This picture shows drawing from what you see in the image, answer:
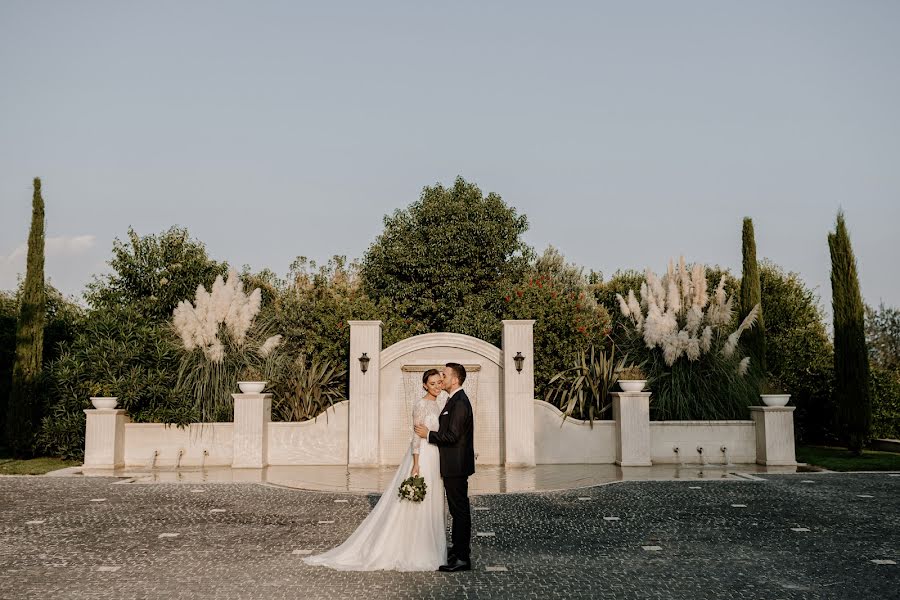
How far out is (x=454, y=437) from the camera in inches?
253

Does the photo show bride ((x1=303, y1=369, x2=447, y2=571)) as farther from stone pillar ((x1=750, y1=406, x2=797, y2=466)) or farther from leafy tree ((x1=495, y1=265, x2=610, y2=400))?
stone pillar ((x1=750, y1=406, x2=797, y2=466))

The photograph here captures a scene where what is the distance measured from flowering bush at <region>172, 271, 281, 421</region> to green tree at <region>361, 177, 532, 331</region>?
8225 mm

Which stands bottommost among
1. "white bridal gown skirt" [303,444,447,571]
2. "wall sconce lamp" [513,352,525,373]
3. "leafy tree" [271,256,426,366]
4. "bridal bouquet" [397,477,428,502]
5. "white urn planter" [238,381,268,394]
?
Result: "white bridal gown skirt" [303,444,447,571]

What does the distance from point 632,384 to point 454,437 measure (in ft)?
28.2

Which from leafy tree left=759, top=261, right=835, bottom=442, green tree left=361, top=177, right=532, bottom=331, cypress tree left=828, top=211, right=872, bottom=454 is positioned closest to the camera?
cypress tree left=828, top=211, right=872, bottom=454

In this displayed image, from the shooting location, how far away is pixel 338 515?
902 centimetres

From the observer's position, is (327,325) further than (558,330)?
Yes

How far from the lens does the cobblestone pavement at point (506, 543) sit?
5.79m

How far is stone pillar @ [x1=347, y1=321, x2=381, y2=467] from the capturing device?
47.3 ft

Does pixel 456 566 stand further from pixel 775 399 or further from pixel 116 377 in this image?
pixel 116 377

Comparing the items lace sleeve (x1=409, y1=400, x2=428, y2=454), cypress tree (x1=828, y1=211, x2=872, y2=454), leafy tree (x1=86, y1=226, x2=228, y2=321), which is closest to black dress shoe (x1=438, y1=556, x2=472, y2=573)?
lace sleeve (x1=409, y1=400, x2=428, y2=454)

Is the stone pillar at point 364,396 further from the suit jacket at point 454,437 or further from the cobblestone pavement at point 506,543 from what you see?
the suit jacket at point 454,437

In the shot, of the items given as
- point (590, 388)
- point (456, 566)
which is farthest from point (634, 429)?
point (456, 566)

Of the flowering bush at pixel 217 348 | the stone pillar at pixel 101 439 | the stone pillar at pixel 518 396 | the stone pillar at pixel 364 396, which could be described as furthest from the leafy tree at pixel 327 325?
the stone pillar at pixel 518 396
